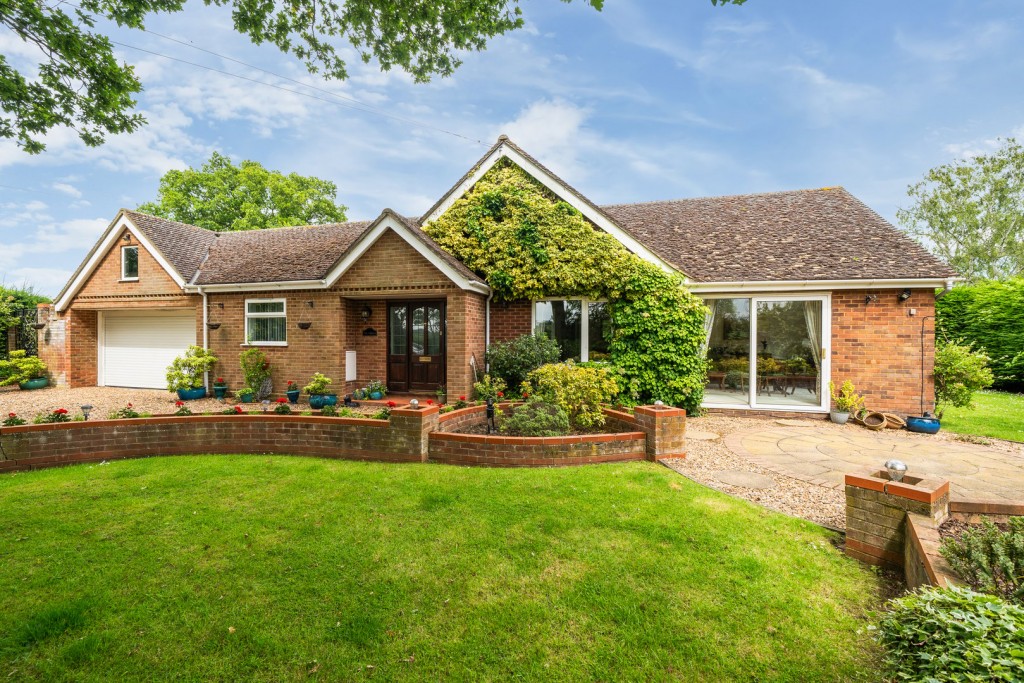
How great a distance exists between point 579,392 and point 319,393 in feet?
24.1

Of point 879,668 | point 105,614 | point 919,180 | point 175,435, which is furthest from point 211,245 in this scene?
point 919,180

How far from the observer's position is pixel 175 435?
22.7ft

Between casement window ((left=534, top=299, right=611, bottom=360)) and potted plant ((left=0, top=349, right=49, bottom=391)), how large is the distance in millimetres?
18053

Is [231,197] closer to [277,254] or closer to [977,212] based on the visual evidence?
[277,254]

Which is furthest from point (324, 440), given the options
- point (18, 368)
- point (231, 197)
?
point (231, 197)

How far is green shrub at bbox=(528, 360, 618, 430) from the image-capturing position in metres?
7.44

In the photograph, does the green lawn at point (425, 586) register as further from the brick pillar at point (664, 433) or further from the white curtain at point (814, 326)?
the white curtain at point (814, 326)

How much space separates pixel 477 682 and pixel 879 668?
2.34m

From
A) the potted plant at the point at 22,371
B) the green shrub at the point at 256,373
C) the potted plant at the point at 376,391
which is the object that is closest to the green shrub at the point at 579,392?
the potted plant at the point at 376,391

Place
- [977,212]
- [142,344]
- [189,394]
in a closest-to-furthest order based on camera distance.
Result: [189,394] < [142,344] < [977,212]

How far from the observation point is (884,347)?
979 cm

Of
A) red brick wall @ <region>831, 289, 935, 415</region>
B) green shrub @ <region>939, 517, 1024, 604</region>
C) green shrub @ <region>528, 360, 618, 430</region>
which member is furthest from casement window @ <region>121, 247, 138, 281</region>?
red brick wall @ <region>831, 289, 935, 415</region>

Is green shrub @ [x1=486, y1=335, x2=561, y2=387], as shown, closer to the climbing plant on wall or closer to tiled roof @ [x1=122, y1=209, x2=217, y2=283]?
the climbing plant on wall

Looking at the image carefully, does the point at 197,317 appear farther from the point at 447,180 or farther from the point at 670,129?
the point at 670,129
